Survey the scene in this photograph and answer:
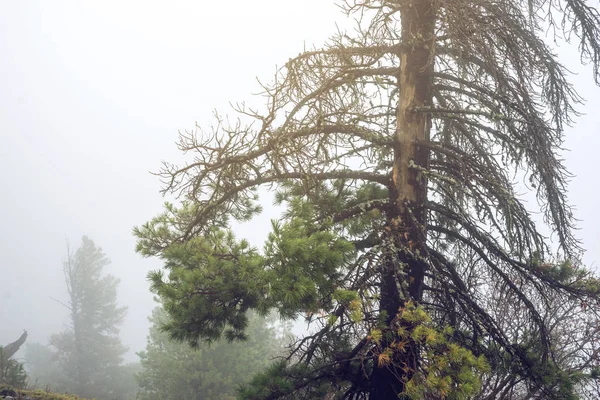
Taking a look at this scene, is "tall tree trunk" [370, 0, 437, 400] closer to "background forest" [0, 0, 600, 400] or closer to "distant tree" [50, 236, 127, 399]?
"background forest" [0, 0, 600, 400]

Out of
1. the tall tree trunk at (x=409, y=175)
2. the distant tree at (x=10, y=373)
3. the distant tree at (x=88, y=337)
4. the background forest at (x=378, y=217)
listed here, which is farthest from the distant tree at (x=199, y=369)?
the tall tree trunk at (x=409, y=175)

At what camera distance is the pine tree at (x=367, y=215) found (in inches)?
165

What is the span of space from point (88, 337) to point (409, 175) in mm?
36307

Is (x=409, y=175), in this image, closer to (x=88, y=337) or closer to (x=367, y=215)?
(x=367, y=215)

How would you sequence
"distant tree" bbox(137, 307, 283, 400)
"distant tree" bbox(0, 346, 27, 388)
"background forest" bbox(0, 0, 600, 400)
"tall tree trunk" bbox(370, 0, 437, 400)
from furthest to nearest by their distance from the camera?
1. "distant tree" bbox(137, 307, 283, 400)
2. "distant tree" bbox(0, 346, 27, 388)
3. "tall tree trunk" bbox(370, 0, 437, 400)
4. "background forest" bbox(0, 0, 600, 400)

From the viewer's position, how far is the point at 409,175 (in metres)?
5.36

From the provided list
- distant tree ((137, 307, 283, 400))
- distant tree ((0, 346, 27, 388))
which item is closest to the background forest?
distant tree ((0, 346, 27, 388))

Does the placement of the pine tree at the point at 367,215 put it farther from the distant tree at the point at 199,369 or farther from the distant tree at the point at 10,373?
the distant tree at the point at 199,369

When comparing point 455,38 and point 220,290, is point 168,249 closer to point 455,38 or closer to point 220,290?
point 220,290

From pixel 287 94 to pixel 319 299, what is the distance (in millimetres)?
2719

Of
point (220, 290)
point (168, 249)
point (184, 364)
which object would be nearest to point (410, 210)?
point (220, 290)

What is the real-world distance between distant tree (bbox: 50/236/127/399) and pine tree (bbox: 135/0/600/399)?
→ 2848 cm

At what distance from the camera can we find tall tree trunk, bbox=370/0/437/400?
487 centimetres

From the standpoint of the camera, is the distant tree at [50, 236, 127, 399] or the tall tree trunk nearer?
the tall tree trunk
